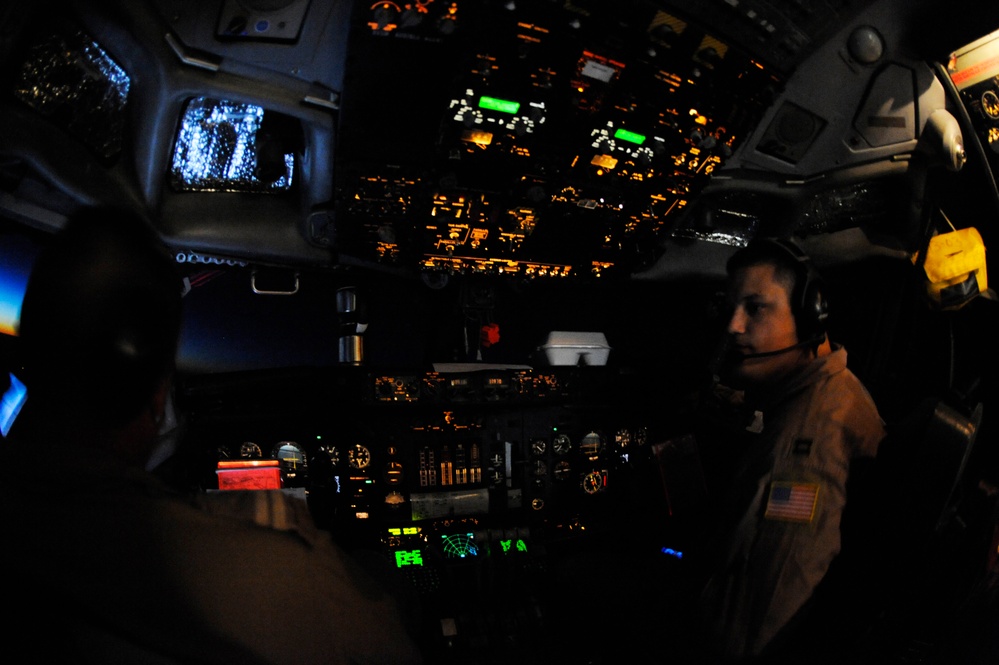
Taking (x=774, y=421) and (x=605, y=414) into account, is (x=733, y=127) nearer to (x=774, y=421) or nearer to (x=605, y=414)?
(x=774, y=421)

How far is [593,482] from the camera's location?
257 cm

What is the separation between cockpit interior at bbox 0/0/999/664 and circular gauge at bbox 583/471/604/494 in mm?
28

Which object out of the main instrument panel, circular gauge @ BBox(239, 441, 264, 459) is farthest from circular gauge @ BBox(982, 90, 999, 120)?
circular gauge @ BBox(239, 441, 264, 459)

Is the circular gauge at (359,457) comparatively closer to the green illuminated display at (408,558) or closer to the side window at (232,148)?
the green illuminated display at (408,558)

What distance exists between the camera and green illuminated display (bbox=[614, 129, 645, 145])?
199 centimetres

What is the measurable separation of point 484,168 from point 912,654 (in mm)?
1825

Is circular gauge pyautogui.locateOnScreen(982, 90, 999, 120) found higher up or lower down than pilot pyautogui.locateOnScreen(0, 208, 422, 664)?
higher up

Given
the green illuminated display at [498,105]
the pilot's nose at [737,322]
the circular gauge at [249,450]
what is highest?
the green illuminated display at [498,105]

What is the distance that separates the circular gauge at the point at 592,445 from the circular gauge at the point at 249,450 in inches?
52.4

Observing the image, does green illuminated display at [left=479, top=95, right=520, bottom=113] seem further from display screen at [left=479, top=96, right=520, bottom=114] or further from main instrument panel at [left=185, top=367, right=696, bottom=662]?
main instrument panel at [left=185, top=367, right=696, bottom=662]

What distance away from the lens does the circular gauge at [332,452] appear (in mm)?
2197

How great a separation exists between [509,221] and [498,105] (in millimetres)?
614

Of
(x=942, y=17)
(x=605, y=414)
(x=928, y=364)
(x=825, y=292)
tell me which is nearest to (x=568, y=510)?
(x=605, y=414)

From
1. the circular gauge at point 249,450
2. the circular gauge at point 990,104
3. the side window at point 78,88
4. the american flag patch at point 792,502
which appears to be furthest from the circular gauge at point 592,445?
the side window at point 78,88
